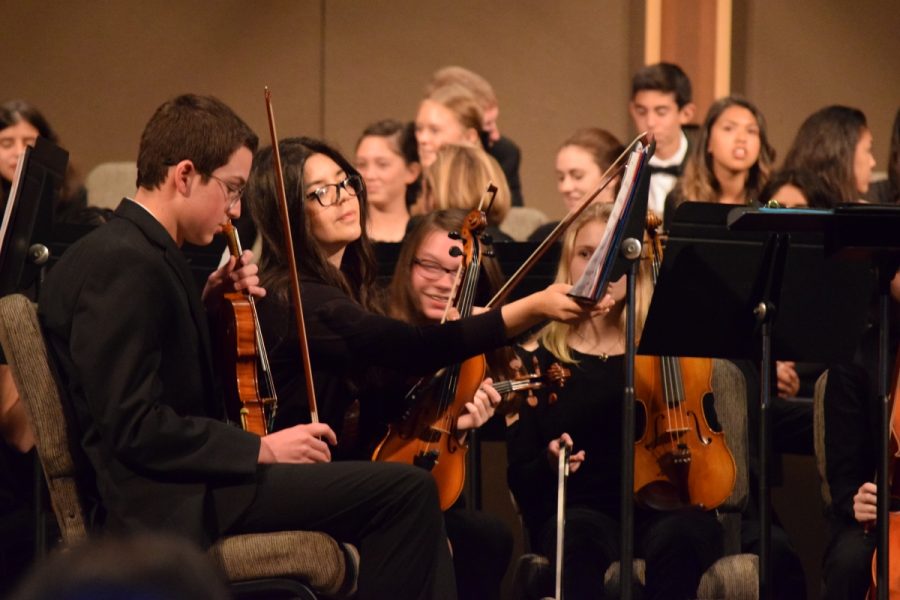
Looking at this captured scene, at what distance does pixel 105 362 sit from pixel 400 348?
63 cm

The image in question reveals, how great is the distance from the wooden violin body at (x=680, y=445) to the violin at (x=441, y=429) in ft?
1.41

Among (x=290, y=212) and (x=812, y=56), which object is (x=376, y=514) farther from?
(x=812, y=56)

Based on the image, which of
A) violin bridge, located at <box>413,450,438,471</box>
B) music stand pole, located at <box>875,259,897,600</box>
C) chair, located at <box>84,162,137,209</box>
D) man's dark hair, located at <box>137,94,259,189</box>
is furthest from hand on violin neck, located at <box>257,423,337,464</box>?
chair, located at <box>84,162,137,209</box>

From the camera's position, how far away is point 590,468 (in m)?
3.31

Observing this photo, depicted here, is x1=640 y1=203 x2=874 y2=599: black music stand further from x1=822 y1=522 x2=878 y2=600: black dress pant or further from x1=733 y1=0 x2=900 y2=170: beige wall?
→ x1=733 y1=0 x2=900 y2=170: beige wall

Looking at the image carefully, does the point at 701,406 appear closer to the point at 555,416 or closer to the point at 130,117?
the point at 555,416

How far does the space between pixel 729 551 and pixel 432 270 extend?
0.95 meters

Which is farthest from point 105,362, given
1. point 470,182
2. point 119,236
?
point 470,182

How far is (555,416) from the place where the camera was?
11.0 feet

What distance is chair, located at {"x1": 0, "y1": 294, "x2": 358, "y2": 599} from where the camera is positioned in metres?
2.38

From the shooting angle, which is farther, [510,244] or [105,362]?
[510,244]

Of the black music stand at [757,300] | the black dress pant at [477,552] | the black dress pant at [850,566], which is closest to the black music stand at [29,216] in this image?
the black dress pant at [477,552]

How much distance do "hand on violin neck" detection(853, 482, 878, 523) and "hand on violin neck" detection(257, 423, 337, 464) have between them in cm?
115

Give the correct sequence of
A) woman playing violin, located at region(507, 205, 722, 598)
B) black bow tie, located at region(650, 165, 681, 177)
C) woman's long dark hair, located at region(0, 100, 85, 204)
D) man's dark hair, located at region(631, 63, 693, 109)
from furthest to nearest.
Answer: man's dark hair, located at region(631, 63, 693, 109), black bow tie, located at region(650, 165, 681, 177), woman's long dark hair, located at region(0, 100, 85, 204), woman playing violin, located at region(507, 205, 722, 598)
